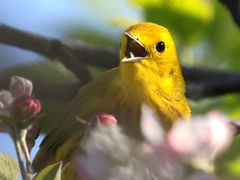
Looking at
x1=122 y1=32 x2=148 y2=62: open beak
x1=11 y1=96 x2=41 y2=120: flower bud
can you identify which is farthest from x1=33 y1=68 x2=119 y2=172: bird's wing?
x1=11 y1=96 x2=41 y2=120: flower bud

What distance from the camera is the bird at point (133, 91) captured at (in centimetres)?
267

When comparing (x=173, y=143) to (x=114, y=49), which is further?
(x=114, y=49)

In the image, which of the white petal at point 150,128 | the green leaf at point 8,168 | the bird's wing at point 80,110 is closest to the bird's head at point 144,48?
the bird's wing at point 80,110

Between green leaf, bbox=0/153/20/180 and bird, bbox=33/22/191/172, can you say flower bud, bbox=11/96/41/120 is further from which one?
bird, bbox=33/22/191/172

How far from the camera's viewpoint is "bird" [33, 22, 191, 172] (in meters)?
2.67

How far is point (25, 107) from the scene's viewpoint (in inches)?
49.0

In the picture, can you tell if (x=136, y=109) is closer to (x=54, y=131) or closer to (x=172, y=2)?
(x=54, y=131)

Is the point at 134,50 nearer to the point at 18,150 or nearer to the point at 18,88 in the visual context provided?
the point at 18,88

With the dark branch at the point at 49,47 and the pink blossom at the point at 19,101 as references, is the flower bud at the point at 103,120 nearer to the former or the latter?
the pink blossom at the point at 19,101

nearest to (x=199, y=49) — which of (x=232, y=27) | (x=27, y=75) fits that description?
(x=232, y=27)

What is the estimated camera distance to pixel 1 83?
7.34 ft

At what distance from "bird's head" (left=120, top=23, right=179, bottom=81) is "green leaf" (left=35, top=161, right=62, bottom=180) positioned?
5.14 ft

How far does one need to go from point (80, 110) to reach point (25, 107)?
60.7 inches

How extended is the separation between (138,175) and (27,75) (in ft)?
6.53
